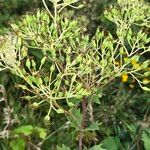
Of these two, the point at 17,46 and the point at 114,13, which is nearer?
the point at 17,46

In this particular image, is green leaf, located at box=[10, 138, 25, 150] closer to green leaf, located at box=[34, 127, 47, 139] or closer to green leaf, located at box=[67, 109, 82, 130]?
green leaf, located at box=[34, 127, 47, 139]

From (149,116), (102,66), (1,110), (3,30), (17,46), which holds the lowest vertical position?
(149,116)

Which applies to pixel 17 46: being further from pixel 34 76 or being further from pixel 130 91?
pixel 130 91

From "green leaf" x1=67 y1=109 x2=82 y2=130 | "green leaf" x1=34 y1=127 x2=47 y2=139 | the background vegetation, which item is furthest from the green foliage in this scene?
"green leaf" x1=67 y1=109 x2=82 y2=130

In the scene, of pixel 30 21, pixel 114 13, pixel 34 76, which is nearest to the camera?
pixel 34 76

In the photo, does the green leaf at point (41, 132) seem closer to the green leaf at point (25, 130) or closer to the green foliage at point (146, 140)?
the green leaf at point (25, 130)

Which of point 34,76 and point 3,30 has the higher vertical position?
point 34,76

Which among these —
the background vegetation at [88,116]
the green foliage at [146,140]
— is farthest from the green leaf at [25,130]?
the green foliage at [146,140]

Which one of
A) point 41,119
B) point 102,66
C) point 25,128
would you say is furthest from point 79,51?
point 41,119

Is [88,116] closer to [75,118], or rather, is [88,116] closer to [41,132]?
[41,132]
